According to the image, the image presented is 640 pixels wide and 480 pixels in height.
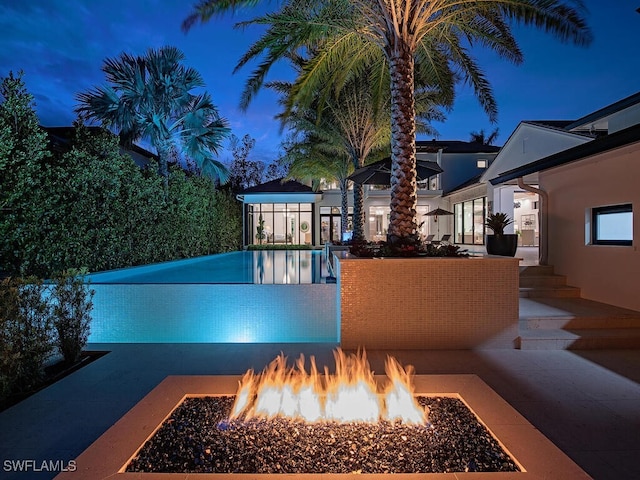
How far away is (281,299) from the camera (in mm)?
6379

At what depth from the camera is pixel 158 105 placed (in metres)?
13.5

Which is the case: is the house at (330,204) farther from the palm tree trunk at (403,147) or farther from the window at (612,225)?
the palm tree trunk at (403,147)

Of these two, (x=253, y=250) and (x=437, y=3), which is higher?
(x=437, y=3)

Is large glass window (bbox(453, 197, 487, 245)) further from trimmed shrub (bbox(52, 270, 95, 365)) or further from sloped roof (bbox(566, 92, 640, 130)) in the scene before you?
trimmed shrub (bbox(52, 270, 95, 365))

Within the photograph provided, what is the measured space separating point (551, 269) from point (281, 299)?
6059mm

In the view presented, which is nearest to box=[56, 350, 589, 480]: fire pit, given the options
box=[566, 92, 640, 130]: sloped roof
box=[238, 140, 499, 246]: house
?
box=[566, 92, 640, 130]: sloped roof

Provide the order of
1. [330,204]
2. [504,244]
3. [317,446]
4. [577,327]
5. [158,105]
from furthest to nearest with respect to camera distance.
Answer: [330,204] < [158,105] < [504,244] < [577,327] < [317,446]

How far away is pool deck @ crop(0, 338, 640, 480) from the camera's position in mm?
2795

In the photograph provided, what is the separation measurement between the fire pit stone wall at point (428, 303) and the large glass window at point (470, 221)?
1315 cm

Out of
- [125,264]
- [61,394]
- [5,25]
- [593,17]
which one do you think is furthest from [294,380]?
[5,25]

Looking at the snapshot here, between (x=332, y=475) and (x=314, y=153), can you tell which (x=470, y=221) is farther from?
(x=332, y=475)

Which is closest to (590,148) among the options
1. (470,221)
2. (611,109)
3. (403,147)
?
(403,147)

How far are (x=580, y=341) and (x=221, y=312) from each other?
574cm

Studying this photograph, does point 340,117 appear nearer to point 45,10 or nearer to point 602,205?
point 602,205
